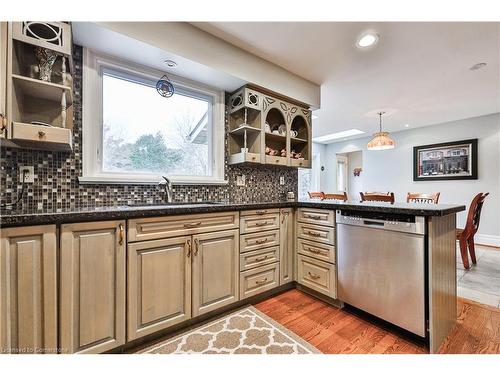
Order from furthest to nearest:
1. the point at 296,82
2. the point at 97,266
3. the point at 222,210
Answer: the point at 296,82 → the point at 222,210 → the point at 97,266

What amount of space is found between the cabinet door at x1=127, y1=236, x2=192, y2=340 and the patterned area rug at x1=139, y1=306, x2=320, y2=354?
0.13m

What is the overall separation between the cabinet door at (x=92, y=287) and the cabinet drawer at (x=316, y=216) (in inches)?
62.8

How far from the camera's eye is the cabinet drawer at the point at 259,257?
1.99 m

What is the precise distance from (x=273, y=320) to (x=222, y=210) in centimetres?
97

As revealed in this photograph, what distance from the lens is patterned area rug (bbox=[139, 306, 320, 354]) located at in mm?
1453

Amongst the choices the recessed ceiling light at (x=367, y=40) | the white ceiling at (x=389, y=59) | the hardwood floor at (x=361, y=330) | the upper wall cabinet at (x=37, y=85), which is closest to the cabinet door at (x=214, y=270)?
the hardwood floor at (x=361, y=330)

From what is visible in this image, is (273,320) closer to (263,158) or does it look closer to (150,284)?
(150,284)

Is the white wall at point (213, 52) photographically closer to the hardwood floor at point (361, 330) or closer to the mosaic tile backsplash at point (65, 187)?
the mosaic tile backsplash at point (65, 187)

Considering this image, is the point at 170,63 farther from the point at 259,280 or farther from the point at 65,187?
the point at 259,280

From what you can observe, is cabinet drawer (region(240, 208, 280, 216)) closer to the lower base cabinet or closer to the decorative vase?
the lower base cabinet

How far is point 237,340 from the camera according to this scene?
155 cm

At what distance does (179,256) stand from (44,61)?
151 cm

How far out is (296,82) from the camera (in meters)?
2.71
